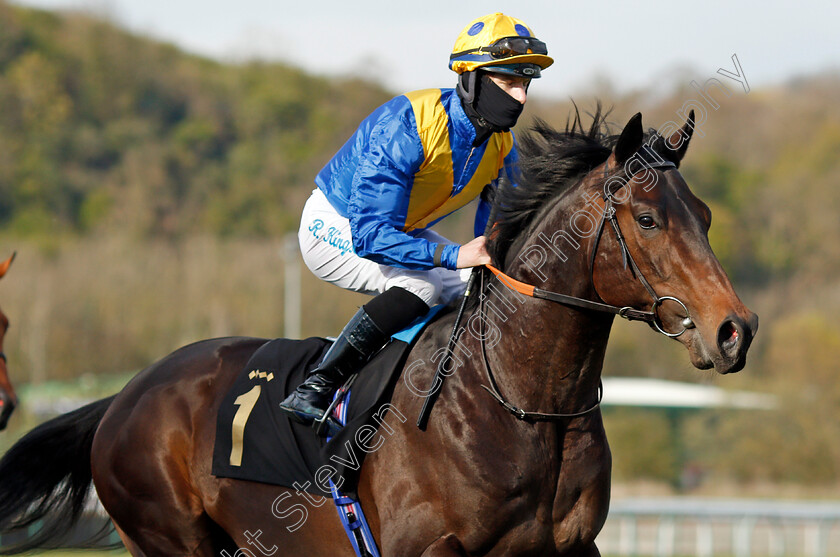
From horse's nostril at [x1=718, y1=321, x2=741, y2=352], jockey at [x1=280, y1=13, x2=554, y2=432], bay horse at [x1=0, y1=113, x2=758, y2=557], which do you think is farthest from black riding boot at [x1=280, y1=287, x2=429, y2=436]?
horse's nostril at [x1=718, y1=321, x2=741, y2=352]

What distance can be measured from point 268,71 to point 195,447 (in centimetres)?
7384

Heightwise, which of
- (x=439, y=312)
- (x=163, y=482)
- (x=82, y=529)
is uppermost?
(x=439, y=312)

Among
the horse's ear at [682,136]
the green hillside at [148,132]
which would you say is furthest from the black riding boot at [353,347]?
the green hillside at [148,132]

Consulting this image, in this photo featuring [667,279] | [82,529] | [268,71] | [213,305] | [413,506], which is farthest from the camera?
[268,71]

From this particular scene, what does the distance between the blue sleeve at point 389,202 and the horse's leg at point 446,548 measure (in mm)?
942

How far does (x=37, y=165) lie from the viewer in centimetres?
5666

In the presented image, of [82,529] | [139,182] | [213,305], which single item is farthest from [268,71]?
[82,529]

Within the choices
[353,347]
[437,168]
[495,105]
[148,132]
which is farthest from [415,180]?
[148,132]

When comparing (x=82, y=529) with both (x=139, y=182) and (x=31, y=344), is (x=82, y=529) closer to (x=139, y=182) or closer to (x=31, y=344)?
(x=31, y=344)

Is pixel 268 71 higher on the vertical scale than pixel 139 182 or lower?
higher

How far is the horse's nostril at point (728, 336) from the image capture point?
3.00 m

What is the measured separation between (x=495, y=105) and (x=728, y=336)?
1.37 m

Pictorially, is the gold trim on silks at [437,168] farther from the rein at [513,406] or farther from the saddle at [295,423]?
the rein at [513,406]

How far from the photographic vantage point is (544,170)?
12.1 ft
